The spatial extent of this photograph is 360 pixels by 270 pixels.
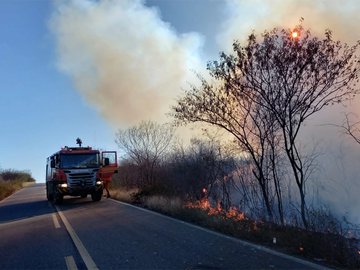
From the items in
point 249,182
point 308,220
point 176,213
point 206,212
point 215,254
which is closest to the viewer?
point 215,254

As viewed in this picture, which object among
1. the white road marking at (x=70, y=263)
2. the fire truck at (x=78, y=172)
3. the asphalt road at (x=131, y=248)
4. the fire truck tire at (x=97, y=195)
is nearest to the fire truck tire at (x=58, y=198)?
the fire truck at (x=78, y=172)

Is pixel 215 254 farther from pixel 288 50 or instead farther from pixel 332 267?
pixel 288 50

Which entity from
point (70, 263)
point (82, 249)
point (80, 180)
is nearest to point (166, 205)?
point (82, 249)

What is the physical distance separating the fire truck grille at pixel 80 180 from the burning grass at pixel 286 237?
9.70 meters

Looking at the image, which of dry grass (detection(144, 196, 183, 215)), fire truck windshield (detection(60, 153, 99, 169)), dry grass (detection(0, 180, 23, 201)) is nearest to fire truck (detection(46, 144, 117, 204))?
fire truck windshield (detection(60, 153, 99, 169))

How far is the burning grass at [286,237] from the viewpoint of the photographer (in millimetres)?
7523

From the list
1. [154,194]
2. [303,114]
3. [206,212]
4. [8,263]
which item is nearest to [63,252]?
[8,263]

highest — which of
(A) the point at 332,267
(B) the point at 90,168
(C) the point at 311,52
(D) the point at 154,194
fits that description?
(C) the point at 311,52

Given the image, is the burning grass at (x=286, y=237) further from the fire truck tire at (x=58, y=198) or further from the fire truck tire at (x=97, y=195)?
the fire truck tire at (x=58, y=198)

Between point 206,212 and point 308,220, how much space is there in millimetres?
3189

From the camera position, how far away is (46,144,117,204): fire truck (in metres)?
22.1

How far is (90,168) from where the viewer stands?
22656mm

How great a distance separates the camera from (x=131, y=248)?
8.77 m

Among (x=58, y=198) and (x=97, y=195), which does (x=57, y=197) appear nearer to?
(x=58, y=198)
